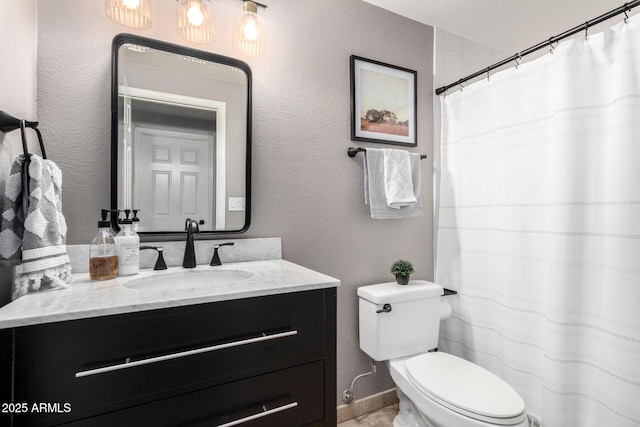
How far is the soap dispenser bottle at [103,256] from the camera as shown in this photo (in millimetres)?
1010

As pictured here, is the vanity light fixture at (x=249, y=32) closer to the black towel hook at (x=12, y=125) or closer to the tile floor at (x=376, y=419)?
the black towel hook at (x=12, y=125)

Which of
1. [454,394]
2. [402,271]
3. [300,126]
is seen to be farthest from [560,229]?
[300,126]

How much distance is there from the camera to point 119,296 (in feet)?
2.67

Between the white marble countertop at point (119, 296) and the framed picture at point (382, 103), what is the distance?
39.1 inches

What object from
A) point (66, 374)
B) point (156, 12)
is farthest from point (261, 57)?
point (66, 374)

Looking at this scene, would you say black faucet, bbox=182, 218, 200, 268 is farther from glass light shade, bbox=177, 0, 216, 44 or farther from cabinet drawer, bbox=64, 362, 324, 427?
glass light shade, bbox=177, 0, 216, 44

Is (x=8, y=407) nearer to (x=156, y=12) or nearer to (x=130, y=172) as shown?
(x=130, y=172)

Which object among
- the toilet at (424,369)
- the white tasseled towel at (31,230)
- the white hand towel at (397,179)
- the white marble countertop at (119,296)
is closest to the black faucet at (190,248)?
the white marble countertop at (119,296)

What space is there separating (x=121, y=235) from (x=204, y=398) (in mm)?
644

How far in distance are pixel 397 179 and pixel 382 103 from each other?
466mm

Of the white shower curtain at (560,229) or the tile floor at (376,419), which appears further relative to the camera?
the tile floor at (376,419)

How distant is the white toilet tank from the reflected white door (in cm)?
88

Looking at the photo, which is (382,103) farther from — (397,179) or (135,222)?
(135,222)

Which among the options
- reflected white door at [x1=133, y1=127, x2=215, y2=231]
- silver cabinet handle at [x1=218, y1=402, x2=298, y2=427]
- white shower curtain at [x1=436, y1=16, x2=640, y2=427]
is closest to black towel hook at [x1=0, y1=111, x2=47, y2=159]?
reflected white door at [x1=133, y1=127, x2=215, y2=231]
